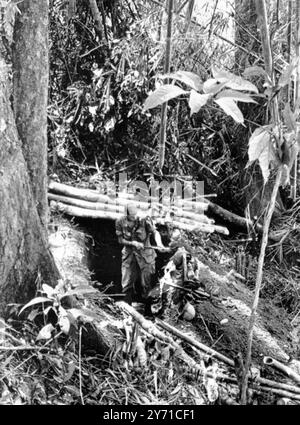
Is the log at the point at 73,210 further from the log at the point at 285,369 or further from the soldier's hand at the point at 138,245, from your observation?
the log at the point at 285,369

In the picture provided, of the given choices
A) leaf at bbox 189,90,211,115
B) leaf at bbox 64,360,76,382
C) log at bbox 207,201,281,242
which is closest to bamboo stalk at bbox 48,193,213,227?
log at bbox 207,201,281,242

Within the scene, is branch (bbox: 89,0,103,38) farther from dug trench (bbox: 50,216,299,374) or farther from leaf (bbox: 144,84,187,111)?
leaf (bbox: 144,84,187,111)

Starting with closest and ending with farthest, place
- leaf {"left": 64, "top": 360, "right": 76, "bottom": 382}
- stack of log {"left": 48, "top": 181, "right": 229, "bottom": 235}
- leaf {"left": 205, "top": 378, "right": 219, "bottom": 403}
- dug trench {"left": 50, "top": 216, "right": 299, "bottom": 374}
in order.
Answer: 1. leaf {"left": 64, "top": 360, "right": 76, "bottom": 382}
2. leaf {"left": 205, "top": 378, "right": 219, "bottom": 403}
3. dug trench {"left": 50, "top": 216, "right": 299, "bottom": 374}
4. stack of log {"left": 48, "top": 181, "right": 229, "bottom": 235}

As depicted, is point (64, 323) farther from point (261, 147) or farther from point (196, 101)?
point (196, 101)

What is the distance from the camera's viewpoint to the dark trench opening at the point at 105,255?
4.79m

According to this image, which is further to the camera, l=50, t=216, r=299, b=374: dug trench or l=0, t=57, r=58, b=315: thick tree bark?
l=50, t=216, r=299, b=374: dug trench

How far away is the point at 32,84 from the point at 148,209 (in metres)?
2.08

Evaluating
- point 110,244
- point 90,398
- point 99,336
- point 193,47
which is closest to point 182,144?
point 193,47

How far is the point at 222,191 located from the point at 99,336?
3.53 metres

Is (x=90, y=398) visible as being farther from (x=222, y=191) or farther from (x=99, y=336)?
(x=222, y=191)

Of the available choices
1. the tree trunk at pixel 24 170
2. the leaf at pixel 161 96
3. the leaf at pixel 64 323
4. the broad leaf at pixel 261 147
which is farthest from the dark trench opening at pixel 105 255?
the leaf at pixel 161 96

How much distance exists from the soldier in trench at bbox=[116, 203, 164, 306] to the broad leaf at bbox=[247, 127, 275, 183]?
2.38 metres

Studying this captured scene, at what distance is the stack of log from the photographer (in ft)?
17.0

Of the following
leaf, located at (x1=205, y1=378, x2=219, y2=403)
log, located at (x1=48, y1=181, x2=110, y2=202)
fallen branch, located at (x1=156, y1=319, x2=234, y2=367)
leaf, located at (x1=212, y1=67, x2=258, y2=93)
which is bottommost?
leaf, located at (x1=205, y1=378, x2=219, y2=403)
